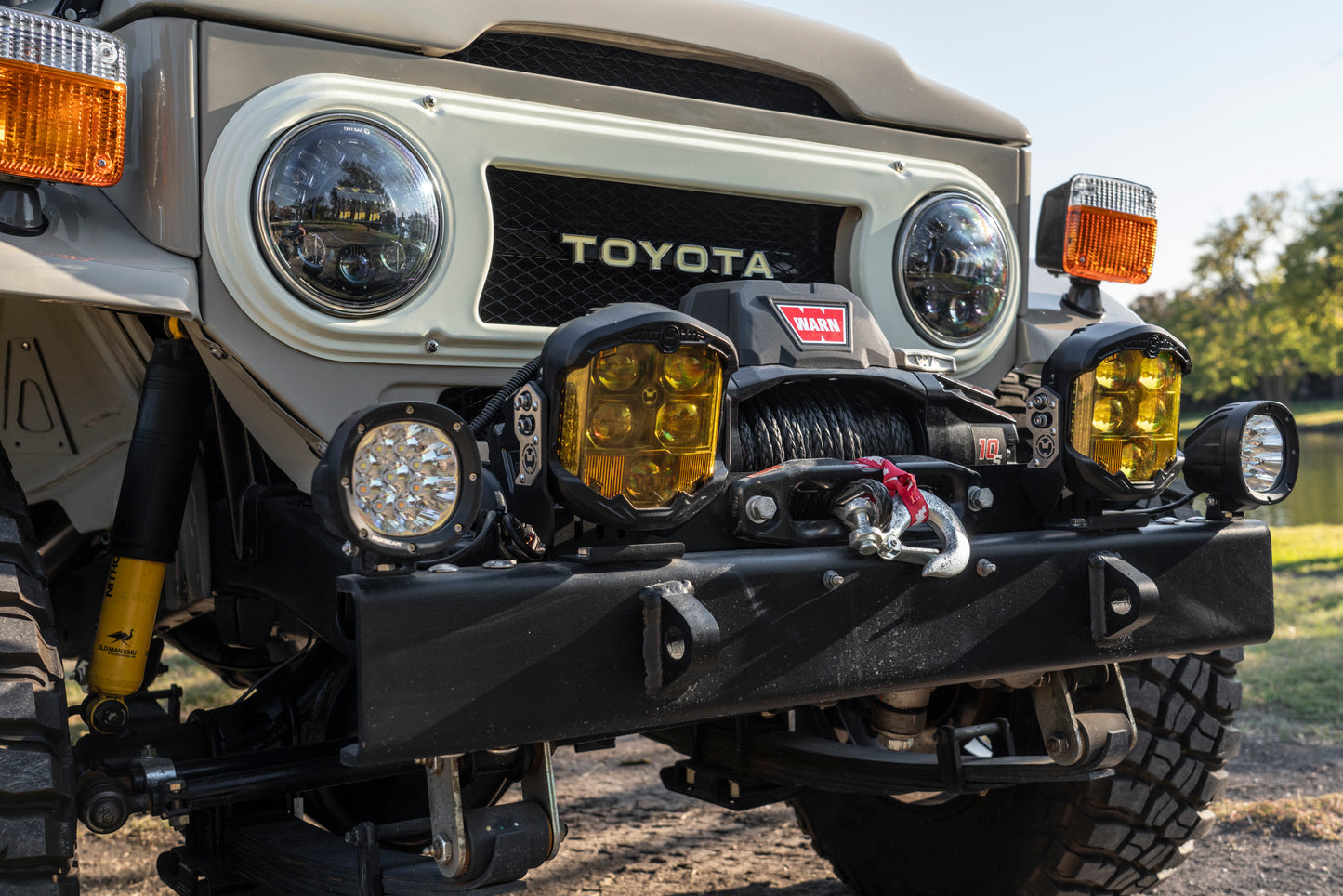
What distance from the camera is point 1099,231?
2842 millimetres

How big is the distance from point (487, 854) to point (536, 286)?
1.06 m

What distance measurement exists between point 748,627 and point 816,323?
2.21ft

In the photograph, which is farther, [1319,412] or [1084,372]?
[1319,412]

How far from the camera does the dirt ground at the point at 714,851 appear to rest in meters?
3.38

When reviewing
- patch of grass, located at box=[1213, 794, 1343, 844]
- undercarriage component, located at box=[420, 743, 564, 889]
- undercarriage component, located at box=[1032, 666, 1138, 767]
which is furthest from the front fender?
patch of grass, located at box=[1213, 794, 1343, 844]

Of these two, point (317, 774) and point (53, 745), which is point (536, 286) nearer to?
point (317, 774)

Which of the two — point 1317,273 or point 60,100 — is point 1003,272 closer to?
point 60,100

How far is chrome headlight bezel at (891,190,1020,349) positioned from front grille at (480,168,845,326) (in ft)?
0.63

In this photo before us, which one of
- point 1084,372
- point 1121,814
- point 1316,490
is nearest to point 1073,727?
point 1121,814

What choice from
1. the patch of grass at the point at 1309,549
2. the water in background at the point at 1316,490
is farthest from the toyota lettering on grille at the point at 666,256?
the water in background at the point at 1316,490

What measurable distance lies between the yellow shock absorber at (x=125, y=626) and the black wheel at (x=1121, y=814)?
187 cm

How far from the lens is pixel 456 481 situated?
1653 mm

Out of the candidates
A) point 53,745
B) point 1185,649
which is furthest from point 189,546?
point 1185,649

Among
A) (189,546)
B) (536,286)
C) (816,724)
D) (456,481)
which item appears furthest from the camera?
(816,724)
